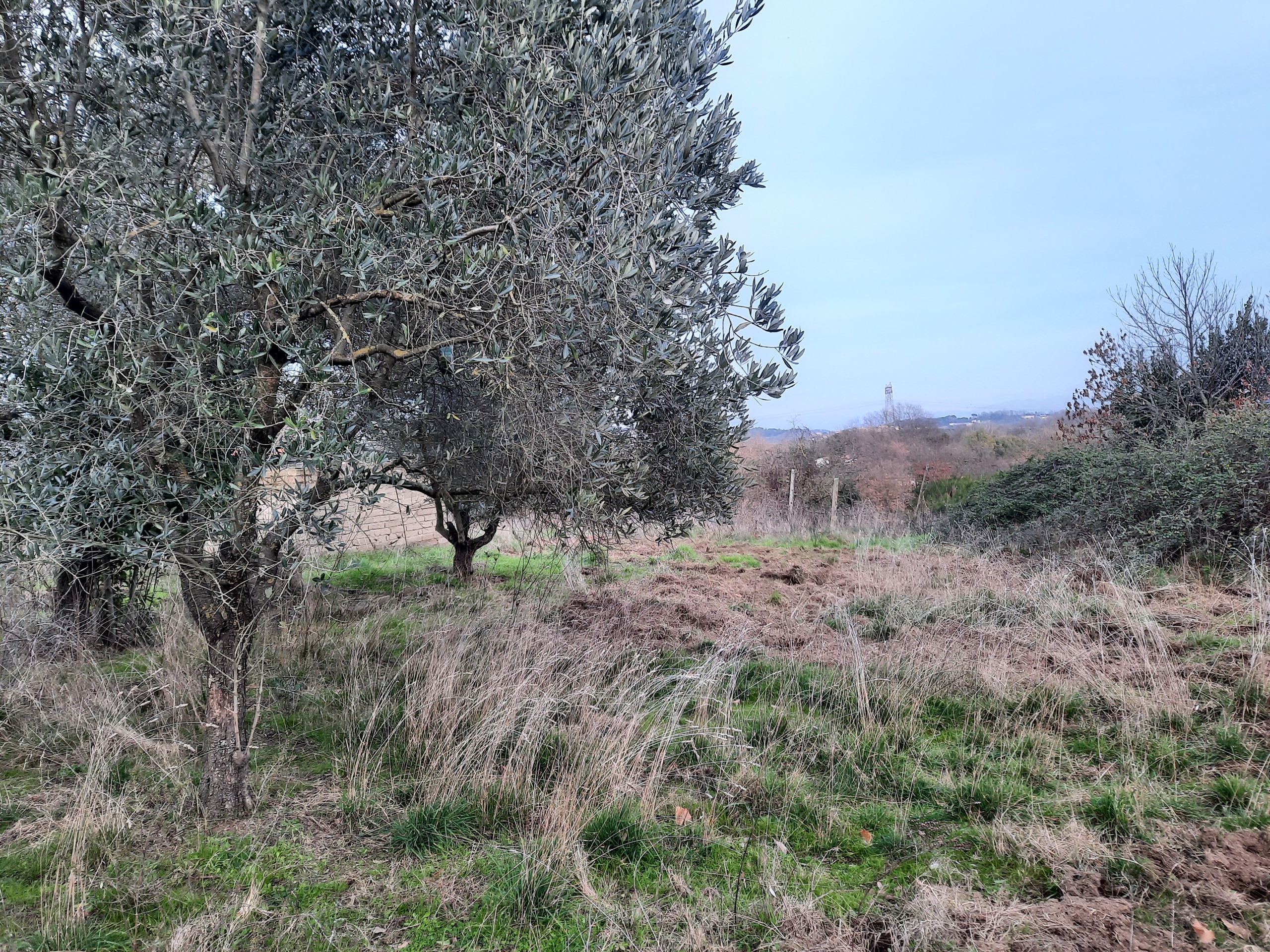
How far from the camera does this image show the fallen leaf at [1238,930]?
258cm

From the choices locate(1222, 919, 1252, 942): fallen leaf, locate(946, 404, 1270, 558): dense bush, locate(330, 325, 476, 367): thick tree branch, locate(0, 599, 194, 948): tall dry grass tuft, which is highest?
locate(330, 325, 476, 367): thick tree branch

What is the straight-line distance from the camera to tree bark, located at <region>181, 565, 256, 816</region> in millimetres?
3742

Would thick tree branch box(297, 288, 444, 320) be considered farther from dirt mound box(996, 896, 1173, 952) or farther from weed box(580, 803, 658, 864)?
dirt mound box(996, 896, 1173, 952)

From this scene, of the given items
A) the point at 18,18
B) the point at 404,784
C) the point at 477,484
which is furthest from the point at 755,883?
the point at 18,18

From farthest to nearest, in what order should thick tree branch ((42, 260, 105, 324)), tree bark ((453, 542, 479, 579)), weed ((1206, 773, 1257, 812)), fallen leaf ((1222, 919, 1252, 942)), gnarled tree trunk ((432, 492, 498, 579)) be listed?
tree bark ((453, 542, 479, 579))
gnarled tree trunk ((432, 492, 498, 579))
weed ((1206, 773, 1257, 812))
thick tree branch ((42, 260, 105, 324))
fallen leaf ((1222, 919, 1252, 942))

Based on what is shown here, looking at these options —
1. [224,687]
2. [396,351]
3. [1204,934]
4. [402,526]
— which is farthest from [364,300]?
[402,526]

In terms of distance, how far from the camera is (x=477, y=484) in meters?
5.54

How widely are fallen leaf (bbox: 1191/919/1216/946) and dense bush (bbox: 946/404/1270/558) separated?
9.55 meters

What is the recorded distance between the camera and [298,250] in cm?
318

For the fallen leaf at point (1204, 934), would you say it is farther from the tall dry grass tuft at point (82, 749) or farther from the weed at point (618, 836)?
the tall dry grass tuft at point (82, 749)

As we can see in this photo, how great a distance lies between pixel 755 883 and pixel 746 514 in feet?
54.6

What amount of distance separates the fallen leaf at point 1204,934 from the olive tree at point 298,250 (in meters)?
3.40

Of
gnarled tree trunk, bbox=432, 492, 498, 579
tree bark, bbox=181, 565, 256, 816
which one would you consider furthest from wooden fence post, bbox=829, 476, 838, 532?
tree bark, bbox=181, 565, 256, 816

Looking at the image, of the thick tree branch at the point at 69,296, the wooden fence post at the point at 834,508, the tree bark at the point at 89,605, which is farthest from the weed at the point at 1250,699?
the wooden fence post at the point at 834,508
